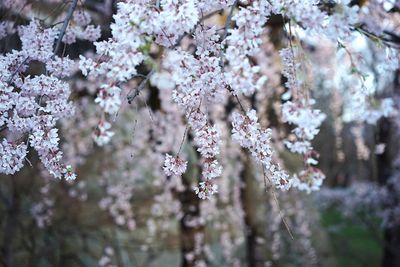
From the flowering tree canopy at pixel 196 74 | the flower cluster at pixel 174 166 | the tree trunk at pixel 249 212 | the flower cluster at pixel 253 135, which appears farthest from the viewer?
the tree trunk at pixel 249 212

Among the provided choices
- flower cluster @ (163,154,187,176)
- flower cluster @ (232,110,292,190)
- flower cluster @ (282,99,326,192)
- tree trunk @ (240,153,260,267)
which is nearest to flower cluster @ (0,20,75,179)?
flower cluster @ (163,154,187,176)


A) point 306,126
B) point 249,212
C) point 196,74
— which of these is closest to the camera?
point 306,126

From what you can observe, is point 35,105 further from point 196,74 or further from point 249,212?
point 249,212

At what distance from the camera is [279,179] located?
1784 mm

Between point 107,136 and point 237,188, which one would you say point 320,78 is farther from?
point 107,136

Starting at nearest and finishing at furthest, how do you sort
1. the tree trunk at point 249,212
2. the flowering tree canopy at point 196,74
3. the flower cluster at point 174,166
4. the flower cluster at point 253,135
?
the flowering tree canopy at point 196,74, the flower cluster at point 253,135, the flower cluster at point 174,166, the tree trunk at point 249,212

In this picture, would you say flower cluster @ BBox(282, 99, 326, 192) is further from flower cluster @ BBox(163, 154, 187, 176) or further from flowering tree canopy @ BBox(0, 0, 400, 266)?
flower cluster @ BBox(163, 154, 187, 176)

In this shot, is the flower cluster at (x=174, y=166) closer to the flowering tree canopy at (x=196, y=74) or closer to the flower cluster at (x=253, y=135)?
the flowering tree canopy at (x=196, y=74)

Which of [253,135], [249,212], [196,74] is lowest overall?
[253,135]

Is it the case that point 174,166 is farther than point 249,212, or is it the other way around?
point 249,212

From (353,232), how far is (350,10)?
1164 centimetres

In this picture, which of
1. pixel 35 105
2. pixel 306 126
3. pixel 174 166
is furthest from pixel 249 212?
pixel 306 126

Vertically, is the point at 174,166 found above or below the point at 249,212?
below

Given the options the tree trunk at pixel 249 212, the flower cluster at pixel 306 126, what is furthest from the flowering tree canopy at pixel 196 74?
the tree trunk at pixel 249 212
